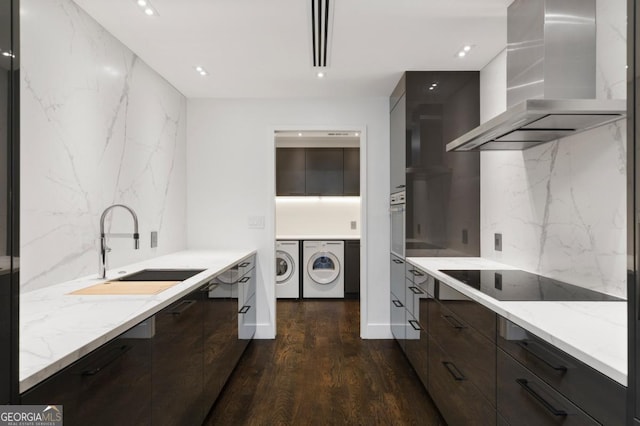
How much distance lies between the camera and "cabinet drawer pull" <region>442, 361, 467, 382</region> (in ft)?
5.89

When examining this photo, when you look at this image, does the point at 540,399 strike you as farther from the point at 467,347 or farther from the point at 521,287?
the point at 521,287

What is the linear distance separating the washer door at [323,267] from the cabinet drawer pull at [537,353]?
380 cm

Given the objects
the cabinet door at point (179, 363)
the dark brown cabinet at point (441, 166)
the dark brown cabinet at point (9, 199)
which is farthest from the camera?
the dark brown cabinet at point (441, 166)

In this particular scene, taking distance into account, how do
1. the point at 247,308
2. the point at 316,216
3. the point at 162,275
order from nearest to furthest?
the point at 162,275, the point at 247,308, the point at 316,216

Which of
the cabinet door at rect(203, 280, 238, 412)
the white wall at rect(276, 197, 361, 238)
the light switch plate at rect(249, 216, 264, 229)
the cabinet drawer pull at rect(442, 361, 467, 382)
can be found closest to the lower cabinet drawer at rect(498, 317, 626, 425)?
the cabinet drawer pull at rect(442, 361, 467, 382)

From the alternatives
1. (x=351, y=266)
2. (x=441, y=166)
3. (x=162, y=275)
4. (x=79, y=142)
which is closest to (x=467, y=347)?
(x=441, y=166)

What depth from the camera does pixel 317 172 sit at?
530 cm

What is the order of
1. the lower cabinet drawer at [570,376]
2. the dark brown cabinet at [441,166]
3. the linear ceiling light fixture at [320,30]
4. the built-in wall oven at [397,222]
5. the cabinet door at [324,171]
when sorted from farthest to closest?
the cabinet door at [324,171]
the built-in wall oven at [397,222]
the dark brown cabinet at [441,166]
the linear ceiling light fixture at [320,30]
the lower cabinet drawer at [570,376]

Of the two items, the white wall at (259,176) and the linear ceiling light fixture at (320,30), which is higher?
the linear ceiling light fixture at (320,30)

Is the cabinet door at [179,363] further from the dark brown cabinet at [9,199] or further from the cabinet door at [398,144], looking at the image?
the cabinet door at [398,144]

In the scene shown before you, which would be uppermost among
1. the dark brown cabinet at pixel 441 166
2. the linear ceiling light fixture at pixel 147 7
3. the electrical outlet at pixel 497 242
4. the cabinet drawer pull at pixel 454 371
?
the linear ceiling light fixture at pixel 147 7

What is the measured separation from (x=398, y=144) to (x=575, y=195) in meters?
1.54

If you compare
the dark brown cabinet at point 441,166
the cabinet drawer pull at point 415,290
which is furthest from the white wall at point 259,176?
the cabinet drawer pull at point 415,290

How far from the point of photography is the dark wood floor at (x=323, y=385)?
2201 millimetres
